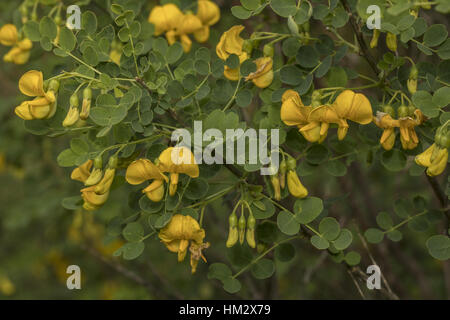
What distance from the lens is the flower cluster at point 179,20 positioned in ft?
4.87

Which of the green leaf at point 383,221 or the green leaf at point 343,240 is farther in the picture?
the green leaf at point 383,221

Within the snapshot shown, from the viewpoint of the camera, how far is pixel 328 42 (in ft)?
4.20

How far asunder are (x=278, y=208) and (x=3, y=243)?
2.80 meters

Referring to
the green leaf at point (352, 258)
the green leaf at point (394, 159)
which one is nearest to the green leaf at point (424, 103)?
the green leaf at point (394, 159)

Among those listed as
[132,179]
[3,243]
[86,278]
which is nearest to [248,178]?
[132,179]

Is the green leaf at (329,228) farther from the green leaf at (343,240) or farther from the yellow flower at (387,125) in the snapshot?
the yellow flower at (387,125)

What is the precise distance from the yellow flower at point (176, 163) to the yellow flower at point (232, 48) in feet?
0.90

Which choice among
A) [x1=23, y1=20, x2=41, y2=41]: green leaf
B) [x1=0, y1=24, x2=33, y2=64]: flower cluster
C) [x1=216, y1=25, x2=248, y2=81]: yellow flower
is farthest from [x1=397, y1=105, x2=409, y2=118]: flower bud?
[x1=0, y1=24, x2=33, y2=64]: flower cluster

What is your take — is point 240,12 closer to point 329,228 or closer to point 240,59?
point 240,59

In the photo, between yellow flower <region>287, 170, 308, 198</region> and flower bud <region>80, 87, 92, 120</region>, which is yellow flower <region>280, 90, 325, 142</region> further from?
flower bud <region>80, 87, 92, 120</region>

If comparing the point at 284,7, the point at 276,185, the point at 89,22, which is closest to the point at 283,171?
the point at 276,185

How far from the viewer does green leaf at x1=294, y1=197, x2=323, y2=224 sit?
1234mm

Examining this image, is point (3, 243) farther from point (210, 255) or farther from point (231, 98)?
point (231, 98)

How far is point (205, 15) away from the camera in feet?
5.03
